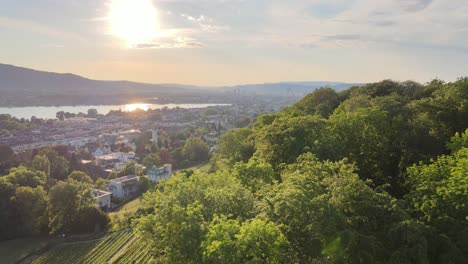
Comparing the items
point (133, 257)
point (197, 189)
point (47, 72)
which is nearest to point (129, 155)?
point (133, 257)

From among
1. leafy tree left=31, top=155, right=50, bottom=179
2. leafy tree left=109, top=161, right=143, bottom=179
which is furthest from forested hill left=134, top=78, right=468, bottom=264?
leafy tree left=109, top=161, right=143, bottom=179

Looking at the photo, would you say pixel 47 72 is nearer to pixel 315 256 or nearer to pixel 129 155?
pixel 129 155

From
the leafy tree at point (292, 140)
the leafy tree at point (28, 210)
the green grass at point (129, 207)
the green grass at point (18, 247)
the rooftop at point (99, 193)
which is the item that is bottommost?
the green grass at point (129, 207)

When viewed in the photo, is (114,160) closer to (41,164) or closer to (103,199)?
(41,164)

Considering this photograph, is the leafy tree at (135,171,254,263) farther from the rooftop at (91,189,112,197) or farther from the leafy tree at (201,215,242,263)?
the rooftop at (91,189,112,197)

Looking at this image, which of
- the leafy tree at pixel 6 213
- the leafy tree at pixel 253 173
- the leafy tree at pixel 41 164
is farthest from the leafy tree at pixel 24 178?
the leafy tree at pixel 253 173

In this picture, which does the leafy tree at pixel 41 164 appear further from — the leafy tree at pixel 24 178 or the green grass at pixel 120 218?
the green grass at pixel 120 218

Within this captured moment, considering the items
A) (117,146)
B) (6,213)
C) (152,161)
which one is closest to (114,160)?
(152,161)
